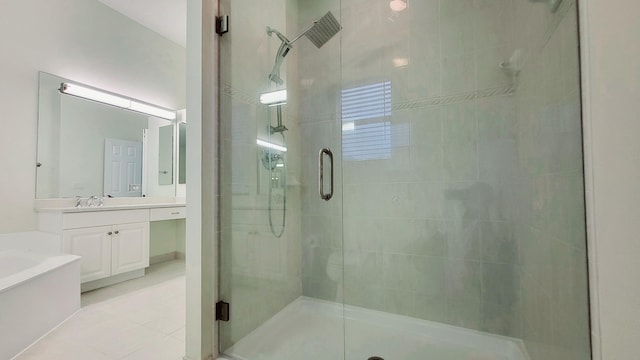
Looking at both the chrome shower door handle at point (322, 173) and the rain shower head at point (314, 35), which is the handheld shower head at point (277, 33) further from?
the chrome shower door handle at point (322, 173)

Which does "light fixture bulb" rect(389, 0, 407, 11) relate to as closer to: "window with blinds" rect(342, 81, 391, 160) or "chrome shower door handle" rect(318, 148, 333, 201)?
"window with blinds" rect(342, 81, 391, 160)

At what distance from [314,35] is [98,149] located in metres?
2.42

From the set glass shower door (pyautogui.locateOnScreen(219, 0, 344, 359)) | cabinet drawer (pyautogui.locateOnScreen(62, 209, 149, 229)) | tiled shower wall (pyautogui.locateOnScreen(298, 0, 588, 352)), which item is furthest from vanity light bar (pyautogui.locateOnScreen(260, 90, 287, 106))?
cabinet drawer (pyautogui.locateOnScreen(62, 209, 149, 229))

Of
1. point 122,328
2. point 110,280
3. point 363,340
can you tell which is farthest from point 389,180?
point 110,280

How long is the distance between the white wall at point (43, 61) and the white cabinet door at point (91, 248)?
0.42 meters

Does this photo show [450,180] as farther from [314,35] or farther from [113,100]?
[113,100]

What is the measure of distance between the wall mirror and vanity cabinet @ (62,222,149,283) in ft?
1.67

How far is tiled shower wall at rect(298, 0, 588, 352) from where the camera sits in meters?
1.18

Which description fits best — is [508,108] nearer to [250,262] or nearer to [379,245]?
[379,245]

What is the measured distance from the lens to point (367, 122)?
181 cm

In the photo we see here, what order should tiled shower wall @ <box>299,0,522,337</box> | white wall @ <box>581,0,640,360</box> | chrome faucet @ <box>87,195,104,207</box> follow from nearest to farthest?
white wall @ <box>581,0,640,360</box>, tiled shower wall @ <box>299,0,522,337</box>, chrome faucet @ <box>87,195,104,207</box>

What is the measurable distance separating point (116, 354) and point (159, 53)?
10.5 ft

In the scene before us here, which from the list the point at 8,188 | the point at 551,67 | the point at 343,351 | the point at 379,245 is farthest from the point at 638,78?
the point at 8,188

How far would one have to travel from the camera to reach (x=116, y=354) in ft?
4.48
